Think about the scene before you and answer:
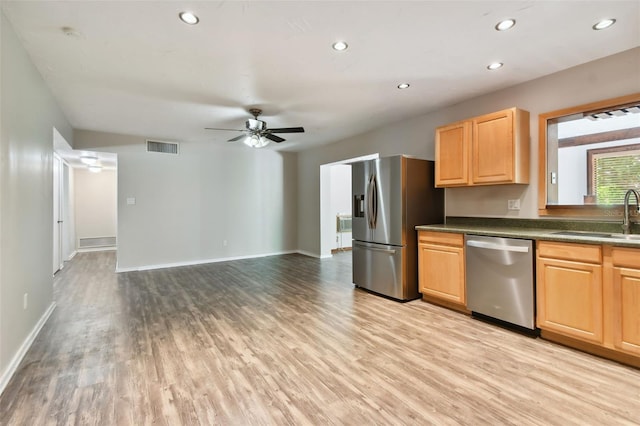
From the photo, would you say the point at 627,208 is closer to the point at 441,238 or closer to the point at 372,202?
the point at 441,238

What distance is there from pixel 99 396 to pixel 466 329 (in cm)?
302

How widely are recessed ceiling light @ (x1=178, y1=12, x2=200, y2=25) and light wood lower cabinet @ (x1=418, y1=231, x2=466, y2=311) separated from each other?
3.12 metres

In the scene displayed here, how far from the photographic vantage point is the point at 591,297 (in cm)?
239

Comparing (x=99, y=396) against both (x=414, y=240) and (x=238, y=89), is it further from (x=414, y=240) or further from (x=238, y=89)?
(x=414, y=240)

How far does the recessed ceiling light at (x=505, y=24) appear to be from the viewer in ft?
7.41

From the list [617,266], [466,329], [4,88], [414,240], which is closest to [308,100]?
[414,240]

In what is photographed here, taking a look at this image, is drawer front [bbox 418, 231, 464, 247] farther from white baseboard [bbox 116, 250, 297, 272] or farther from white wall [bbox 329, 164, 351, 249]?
white baseboard [bbox 116, 250, 297, 272]

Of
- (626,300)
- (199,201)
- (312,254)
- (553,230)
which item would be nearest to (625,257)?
(626,300)

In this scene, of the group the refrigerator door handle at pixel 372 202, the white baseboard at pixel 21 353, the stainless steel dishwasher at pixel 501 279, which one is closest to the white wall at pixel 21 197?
the white baseboard at pixel 21 353

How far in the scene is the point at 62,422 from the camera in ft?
5.66

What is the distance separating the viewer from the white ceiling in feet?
6.95

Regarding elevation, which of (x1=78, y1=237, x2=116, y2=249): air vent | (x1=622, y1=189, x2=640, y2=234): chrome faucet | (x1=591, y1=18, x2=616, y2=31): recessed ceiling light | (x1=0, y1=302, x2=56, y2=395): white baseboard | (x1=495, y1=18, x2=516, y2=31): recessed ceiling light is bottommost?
(x1=0, y1=302, x2=56, y2=395): white baseboard

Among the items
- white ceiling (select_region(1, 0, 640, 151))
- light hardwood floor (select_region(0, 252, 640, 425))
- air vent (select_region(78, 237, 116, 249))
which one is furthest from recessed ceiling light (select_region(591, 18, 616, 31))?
air vent (select_region(78, 237, 116, 249))

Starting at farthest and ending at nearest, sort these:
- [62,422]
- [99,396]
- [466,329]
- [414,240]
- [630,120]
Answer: [414,240] < [466,329] < [630,120] < [99,396] < [62,422]
